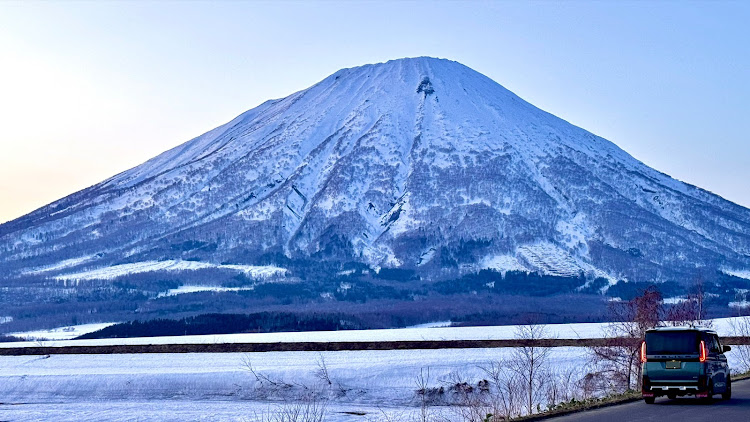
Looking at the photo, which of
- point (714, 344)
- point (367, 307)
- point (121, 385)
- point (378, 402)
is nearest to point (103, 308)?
point (367, 307)

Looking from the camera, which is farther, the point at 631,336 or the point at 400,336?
the point at 400,336

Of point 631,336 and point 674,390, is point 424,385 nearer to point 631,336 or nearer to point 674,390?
point 631,336

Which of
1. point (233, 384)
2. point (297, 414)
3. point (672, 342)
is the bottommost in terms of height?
point (233, 384)

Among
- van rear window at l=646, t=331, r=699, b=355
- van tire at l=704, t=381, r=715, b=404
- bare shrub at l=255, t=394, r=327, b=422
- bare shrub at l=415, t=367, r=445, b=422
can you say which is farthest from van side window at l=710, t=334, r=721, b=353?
bare shrub at l=415, t=367, r=445, b=422

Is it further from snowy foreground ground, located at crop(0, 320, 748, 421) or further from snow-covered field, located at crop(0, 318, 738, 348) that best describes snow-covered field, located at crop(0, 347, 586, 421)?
snow-covered field, located at crop(0, 318, 738, 348)

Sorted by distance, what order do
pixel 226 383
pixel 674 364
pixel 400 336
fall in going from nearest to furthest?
pixel 674 364, pixel 226 383, pixel 400 336

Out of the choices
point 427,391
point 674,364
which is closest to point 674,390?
point 674,364

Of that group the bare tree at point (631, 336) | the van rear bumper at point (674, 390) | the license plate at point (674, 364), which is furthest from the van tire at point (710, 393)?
the bare tree at point (631, 336)

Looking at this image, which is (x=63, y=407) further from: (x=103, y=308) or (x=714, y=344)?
(x=103, y=308)
